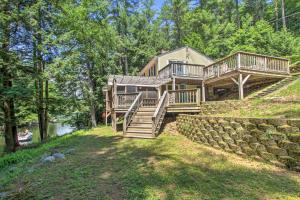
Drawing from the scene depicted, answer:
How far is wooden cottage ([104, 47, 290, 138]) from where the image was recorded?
35.6ft

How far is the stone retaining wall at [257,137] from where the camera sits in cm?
456

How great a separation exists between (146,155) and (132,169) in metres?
1.35

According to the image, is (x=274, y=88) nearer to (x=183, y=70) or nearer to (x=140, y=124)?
(x=183, y=70)

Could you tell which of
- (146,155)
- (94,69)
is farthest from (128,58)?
(146,155)

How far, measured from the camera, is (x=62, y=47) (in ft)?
49.9

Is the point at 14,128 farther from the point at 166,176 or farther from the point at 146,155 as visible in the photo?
the point at 166,176

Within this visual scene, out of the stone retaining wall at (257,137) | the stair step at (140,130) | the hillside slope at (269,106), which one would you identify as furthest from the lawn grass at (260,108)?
the stair step at (140,130)

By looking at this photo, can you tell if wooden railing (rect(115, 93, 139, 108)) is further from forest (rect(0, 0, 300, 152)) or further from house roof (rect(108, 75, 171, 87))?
forest (rect(0, 0, 300, 152))

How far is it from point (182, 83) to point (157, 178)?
43.7ft

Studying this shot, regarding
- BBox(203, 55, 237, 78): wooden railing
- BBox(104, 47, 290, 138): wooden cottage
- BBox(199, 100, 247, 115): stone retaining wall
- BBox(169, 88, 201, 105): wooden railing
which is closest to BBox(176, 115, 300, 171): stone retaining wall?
BBox(199, 100, 247, 115): stone retaining wall

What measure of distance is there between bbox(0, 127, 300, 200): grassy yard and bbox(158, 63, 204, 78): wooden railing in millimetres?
9387

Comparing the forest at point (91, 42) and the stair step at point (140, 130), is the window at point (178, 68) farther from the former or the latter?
the forest at point (91, 42)

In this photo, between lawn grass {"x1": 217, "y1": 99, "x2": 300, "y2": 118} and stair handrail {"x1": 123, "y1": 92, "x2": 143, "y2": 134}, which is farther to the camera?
stair handrail {"x1": 123, "y1": 92, "x2": 143, "y2": 134}

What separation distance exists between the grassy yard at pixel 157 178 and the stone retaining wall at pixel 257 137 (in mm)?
254
